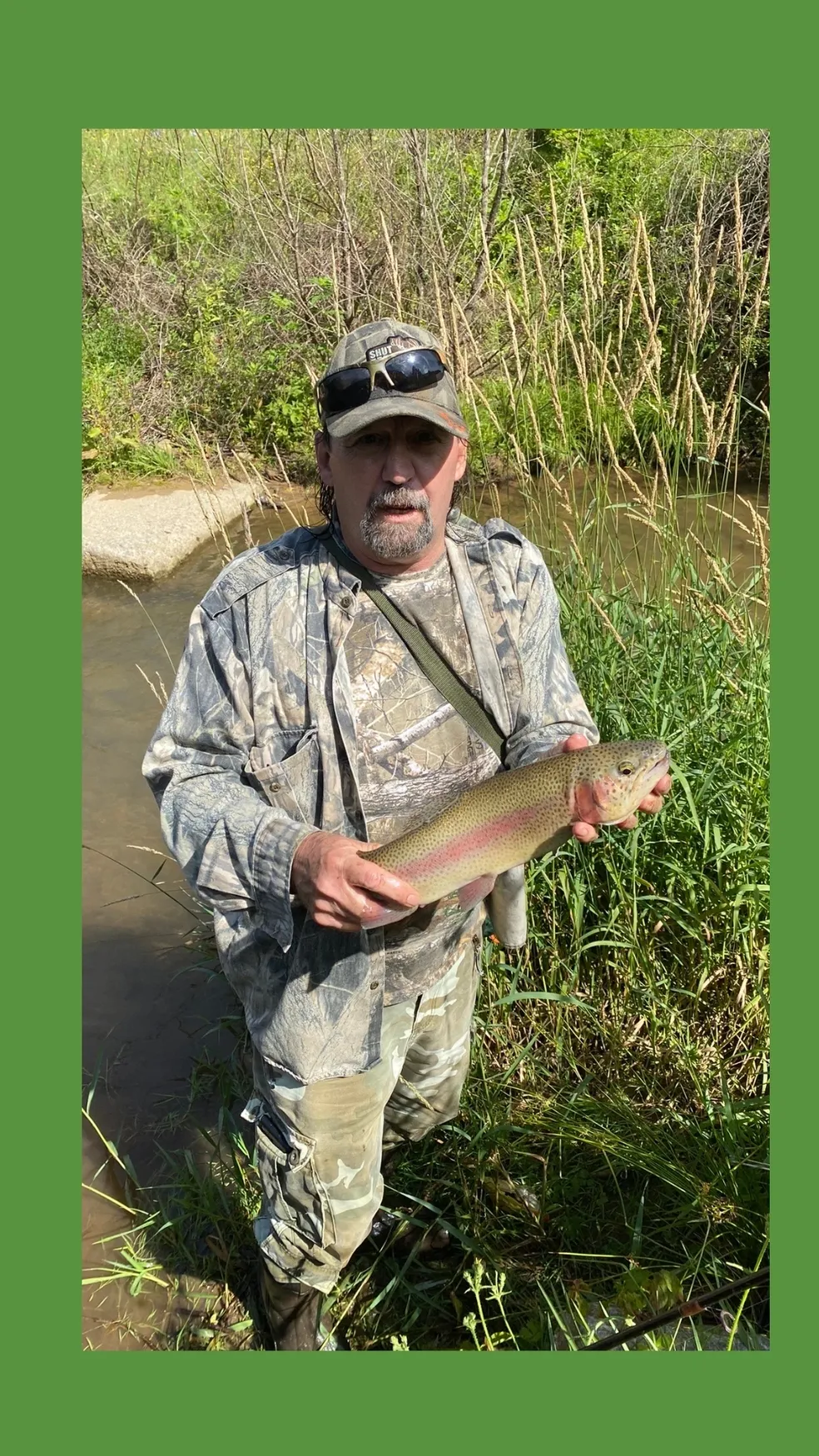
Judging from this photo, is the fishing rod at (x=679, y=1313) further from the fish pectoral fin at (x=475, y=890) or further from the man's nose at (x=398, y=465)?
the man's nose at (x=398, y=465)

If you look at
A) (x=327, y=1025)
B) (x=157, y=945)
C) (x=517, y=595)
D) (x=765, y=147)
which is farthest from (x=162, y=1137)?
(x=765, y=147)

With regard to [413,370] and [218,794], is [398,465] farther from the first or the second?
[218,794]

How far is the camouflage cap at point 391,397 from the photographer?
8.20 ft

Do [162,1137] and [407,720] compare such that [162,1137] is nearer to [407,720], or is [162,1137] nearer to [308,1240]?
[308,1240]

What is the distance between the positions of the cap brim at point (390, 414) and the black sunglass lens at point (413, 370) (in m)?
0.03

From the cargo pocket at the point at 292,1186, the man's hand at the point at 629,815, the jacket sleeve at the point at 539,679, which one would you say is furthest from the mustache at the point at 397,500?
the cargo pocket at the point at 292,1186

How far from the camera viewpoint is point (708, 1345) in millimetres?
2703

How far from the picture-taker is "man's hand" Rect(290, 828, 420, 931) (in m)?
2.19

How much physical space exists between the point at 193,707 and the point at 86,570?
273 inches

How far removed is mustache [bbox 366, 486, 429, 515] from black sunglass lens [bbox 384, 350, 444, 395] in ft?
0.89

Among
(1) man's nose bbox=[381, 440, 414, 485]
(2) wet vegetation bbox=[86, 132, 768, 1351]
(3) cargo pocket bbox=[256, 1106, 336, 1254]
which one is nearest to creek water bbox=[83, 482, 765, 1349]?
(2) wet vegetation bbox=[86, 132, 768, 1351]

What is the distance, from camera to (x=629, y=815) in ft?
7.58

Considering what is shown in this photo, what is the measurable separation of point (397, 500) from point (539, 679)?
633 millimetres

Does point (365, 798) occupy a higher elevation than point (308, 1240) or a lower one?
higher
